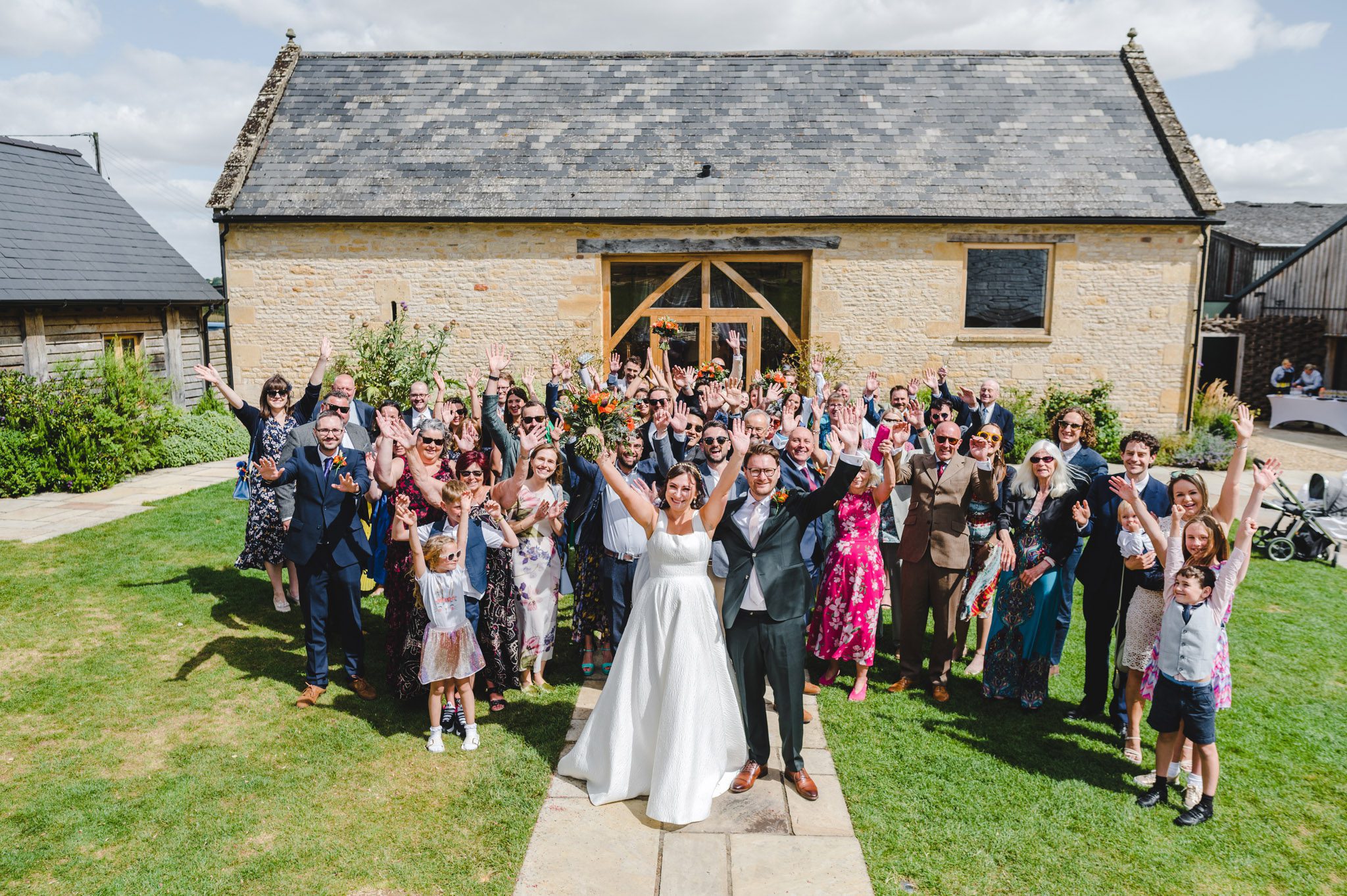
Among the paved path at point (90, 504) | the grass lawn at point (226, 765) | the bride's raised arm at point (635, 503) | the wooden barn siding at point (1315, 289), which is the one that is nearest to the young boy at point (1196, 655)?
the bride's raised arm at point (635, 503)

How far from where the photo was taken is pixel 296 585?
299 inches

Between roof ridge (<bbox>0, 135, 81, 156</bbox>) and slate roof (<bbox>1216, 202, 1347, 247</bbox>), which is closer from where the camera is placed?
roof ridge (<bbox>0, 135, 81, 156</bbox>)

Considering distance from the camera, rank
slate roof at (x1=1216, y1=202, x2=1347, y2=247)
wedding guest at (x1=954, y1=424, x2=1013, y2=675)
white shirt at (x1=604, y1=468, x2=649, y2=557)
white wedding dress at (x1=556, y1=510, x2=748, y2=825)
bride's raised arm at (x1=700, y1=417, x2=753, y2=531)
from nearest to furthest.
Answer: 1. bride's raised arm at (x1=700, y1=417, x2=753, y2=531)
2. white wedding dress at (x1=556, y1=510, x2=748, y2=825)
3. wedding guest at (x1=954, y1=424, x2=1013, y2=675)
4. white shirt at (x1=604, y1=468, x2=649, y2=557)
5. slate roof at (x1=1216, y1=202, x2=1347, y2=247)

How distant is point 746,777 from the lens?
4766mm

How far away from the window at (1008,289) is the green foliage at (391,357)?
9533mm

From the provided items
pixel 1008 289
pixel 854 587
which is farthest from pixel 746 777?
pixel 1008 289

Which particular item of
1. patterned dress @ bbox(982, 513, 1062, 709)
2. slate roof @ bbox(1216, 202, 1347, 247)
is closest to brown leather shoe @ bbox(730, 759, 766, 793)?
patterned dress @ bbox(982, 513, 1062, 709)

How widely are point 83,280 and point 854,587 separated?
50.0 feet

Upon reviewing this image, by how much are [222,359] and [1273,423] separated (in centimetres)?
2534

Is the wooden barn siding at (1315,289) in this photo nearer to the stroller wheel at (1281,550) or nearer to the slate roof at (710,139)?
the slate roof at (710,139)

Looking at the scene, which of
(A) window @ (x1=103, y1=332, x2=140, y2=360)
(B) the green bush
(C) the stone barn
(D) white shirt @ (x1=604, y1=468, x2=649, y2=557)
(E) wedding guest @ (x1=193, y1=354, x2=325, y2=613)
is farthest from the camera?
(A) window @ (x1=103, y1=332, x2=140, y2=360)

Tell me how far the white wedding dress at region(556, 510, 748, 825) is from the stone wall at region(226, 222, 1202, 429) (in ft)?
37.6

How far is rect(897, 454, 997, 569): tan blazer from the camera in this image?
584 centimetres

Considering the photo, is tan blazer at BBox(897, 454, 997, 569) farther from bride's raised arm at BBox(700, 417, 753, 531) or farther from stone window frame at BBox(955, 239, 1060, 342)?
stone window frame at BBox(955, 239, 1060, 342)
